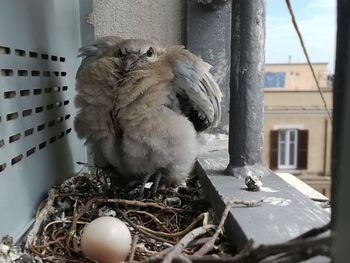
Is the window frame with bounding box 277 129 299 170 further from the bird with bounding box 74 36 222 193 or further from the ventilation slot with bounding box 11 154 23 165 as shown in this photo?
the ventilation slot with bounding box 11 154 23 165

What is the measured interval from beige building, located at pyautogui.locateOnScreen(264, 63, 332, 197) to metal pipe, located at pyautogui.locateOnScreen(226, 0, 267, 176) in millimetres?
4508

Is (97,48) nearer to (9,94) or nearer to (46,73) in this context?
(46,73)

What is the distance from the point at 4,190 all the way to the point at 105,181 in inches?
19.5

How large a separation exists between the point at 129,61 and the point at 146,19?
518 mm

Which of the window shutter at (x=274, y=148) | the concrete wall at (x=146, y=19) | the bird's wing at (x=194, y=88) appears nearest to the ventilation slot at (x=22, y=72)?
the bird's wing at (x=194, y=88)

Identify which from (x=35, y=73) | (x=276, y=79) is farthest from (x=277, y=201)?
(x=276, y=79)

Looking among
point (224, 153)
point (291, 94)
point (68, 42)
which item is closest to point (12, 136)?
point (68, 42)

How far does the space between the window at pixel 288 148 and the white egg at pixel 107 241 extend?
503 cm

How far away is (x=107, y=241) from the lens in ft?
2.32

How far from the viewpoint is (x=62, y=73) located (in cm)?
132

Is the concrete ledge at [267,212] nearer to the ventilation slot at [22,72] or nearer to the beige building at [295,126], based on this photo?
the ventilation slot at [22,72]

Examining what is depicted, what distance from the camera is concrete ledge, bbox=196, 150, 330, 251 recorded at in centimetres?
68

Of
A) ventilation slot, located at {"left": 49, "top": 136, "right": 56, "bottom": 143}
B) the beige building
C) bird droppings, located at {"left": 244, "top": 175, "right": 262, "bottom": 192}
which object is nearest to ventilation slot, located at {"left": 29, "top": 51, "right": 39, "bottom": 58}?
ventilation slot, located at {"left": 49, "top": 136, "right": 56, "bottom": 143}

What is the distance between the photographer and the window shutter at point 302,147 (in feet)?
18.4
